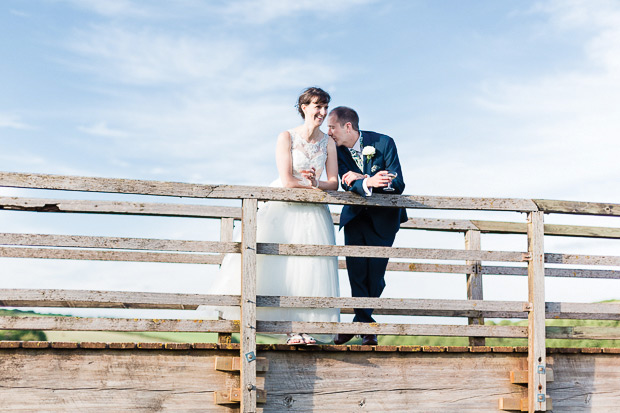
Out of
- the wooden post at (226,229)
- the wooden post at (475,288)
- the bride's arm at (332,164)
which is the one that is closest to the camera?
the bride's arm at (332,164)

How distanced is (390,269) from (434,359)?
74.2 inches

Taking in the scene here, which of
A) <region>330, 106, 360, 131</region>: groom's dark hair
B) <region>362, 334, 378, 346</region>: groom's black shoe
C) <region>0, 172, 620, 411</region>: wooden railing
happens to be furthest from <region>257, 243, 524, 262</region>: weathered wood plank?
<region>330, 106, 360, 131</region>: groom's dark hair

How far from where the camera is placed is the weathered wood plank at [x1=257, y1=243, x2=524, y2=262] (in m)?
6.12

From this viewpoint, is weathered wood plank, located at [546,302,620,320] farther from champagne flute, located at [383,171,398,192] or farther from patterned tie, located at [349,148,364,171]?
patterned tie, located at [349,148,364,171]

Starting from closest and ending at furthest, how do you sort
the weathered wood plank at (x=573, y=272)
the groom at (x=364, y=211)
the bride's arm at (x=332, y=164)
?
1. the bride's arm at (x=332, y=164)
2. the groom at (x=364, y=211)
3. the weathered wood plank at (x=573, y=272)

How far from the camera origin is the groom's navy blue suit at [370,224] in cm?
676

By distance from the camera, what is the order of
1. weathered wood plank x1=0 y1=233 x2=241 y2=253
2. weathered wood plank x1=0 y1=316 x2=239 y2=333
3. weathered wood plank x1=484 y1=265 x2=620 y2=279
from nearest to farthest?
1. weathered wood plank x1=0 y1=316 x2=239 y2=333
2. weathered wood plank x1=0 y1=233 x2=241 y2=253
3. weathered wood plank x1=484 y1=265 x2=620 y2=279

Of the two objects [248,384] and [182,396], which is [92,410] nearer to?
[182,396]

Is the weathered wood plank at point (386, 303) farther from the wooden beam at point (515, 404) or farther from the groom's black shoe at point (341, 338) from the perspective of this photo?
the wooden beam at point (515, 404)

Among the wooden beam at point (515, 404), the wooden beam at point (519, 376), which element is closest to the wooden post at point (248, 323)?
the wooden beam at point (515, 404)

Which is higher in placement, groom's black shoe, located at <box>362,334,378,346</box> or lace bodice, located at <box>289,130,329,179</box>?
lace bodice, located at <box>289,130,329,179</box>

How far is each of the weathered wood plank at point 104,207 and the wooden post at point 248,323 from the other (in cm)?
A: 90

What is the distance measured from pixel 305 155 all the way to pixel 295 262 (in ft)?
3.11

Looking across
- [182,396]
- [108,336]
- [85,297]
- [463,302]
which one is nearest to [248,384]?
[182,396]
